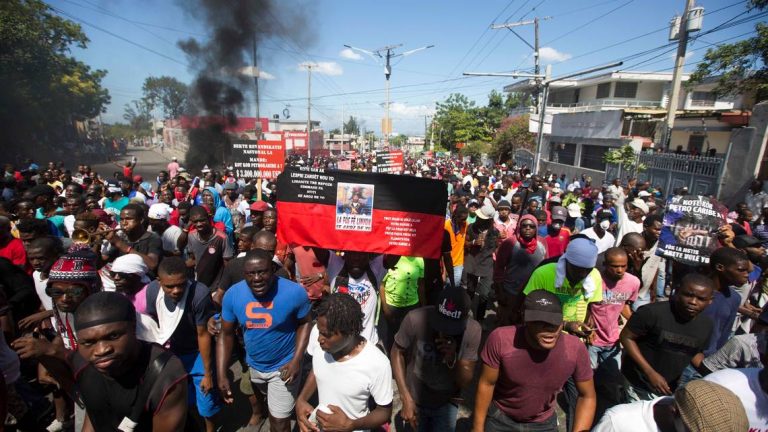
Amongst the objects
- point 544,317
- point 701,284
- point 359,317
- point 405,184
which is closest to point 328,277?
point 405,184

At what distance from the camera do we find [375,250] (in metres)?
3.54

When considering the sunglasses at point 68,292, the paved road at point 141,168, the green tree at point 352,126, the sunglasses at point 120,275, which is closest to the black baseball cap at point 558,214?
the sunglasses at point 120,275

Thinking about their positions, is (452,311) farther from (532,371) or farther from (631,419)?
(631,419)

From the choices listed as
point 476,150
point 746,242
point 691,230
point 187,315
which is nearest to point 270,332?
point 187,315

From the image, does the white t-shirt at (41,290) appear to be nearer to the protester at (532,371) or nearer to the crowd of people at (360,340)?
the crowd of people at (360,340)

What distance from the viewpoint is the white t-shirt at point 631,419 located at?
1.73 meters

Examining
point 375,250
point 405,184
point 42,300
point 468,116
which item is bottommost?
point 42,300

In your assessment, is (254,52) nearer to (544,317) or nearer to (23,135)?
(23,135)

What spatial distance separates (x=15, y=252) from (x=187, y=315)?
2.45 metres

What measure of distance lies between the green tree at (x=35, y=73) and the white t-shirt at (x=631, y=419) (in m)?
31.7

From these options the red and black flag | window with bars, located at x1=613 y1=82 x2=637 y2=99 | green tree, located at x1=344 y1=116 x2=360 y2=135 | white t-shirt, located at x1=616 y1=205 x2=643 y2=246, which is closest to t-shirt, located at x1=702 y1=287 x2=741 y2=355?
the red and black flag

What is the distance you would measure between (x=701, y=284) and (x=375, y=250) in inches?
96.4

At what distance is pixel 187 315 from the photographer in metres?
2.79

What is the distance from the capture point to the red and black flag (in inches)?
137
